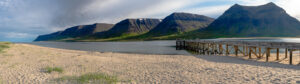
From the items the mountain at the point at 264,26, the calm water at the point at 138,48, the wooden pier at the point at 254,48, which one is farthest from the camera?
the mountain at the point at 264,26

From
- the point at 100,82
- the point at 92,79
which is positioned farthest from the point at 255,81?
the point at 92,79

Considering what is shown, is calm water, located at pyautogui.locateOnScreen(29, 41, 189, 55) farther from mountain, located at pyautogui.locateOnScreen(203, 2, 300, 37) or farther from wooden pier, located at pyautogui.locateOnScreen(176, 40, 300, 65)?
mountain, located at pyautogui.locateOnScreen(203, 2, 300, 37)

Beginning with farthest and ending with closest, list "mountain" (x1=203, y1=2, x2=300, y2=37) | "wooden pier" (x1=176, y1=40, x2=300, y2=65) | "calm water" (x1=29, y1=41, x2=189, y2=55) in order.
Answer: "mountain" (x1=203, y1=2, x2=300, y2=37)
"calm water" (x1=29, y1=41, x2=189, y2=55)
"wooden pier" (x1=176, y1=40, x2=300, y2=65)

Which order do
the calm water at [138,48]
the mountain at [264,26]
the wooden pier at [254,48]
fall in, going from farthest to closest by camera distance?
the mountain at [264,26], the calm water at [138,48], the wooden pier at [254,48]

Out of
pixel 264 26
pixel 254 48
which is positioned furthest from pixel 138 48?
pixel 264 26

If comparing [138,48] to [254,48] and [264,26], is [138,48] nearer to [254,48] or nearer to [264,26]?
[254,48]

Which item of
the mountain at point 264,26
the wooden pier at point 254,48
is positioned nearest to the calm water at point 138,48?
the wooden pier at point 254,48

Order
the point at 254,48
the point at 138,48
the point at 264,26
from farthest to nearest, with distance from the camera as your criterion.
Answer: the point at 264,26, the point at 138,48, the point at 254,48

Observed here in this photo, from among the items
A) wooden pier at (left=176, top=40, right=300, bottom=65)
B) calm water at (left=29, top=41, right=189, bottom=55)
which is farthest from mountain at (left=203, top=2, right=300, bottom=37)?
wooden pier at (left=176, top=40, right=300, bottom=65)

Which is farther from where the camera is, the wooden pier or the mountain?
the mountain

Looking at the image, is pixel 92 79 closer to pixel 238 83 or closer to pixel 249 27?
pixel 238 83

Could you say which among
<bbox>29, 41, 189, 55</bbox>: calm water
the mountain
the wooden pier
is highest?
the mountain

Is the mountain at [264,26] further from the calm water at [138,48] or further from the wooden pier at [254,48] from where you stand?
the wooden pier at [254,48]

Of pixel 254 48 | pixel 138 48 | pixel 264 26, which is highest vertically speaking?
pixel 264 26
